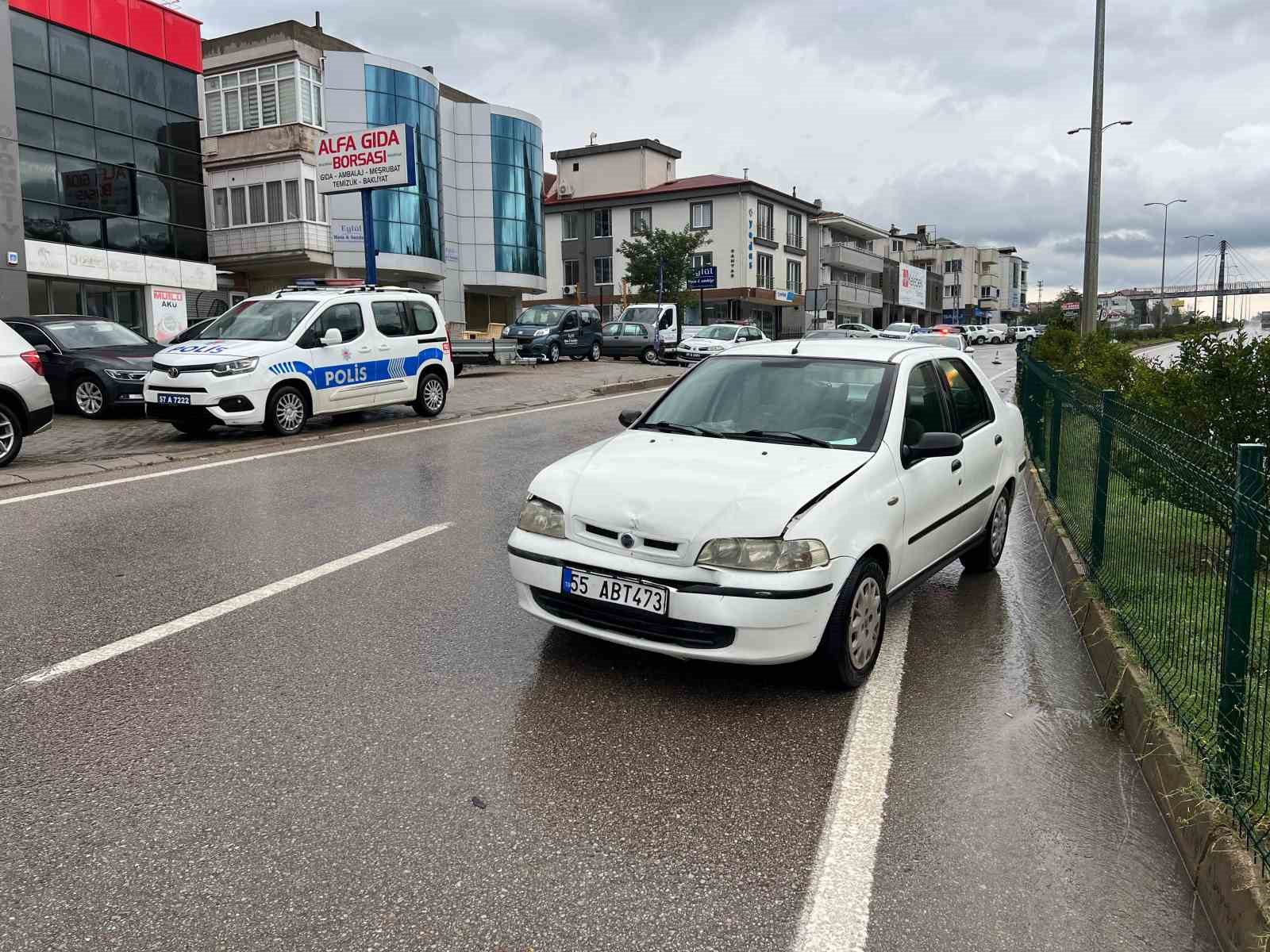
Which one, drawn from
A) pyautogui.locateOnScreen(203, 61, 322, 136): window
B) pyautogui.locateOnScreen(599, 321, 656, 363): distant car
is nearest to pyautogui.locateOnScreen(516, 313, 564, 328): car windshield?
pyautogui.locateOnScreen(599, 321, 656, 363): distant car

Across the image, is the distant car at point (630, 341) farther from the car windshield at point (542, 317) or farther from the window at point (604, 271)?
the window at point (604, 271)

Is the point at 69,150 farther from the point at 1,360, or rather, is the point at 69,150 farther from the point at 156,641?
the point at 156,641

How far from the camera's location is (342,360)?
44.9 ft

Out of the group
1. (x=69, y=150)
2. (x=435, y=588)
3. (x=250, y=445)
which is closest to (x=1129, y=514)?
(x=435, y=588)

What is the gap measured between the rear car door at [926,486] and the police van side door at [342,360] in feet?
30.7

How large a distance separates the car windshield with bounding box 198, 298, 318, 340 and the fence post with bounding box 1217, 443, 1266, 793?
11679 millimetres

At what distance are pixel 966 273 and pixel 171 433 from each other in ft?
408

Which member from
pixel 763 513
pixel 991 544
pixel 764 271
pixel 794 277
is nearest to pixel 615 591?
pixel 763 513

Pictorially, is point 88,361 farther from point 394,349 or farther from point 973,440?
point 973,440

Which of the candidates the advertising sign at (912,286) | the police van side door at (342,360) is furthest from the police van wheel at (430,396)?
the advertising sign at (912,286)

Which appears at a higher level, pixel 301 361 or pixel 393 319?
pixel 393 319

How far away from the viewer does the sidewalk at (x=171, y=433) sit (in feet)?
35.7

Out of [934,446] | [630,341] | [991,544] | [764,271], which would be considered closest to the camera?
[934,446]

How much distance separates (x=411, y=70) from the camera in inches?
1775
